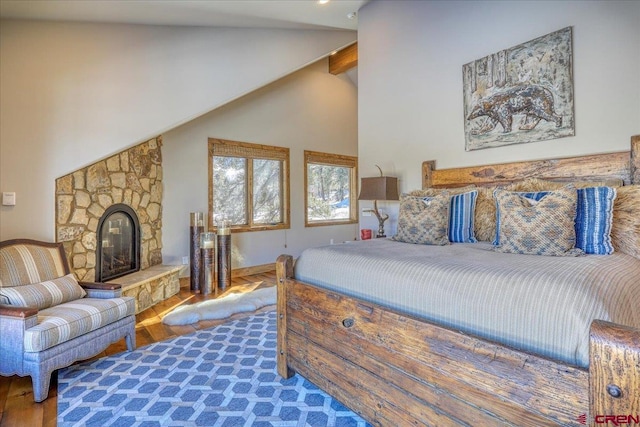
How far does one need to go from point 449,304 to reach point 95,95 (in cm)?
362

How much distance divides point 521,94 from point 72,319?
3771mm

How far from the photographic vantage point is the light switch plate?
273cm

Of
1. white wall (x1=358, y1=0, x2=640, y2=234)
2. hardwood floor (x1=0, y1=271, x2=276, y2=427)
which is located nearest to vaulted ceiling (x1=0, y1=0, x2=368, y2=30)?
white wall (x1=358, y1=0, x2=640, y2=234)

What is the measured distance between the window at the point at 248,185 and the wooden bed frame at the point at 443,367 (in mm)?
3272

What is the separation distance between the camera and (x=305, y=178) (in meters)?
6.23

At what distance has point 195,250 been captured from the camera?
445cm

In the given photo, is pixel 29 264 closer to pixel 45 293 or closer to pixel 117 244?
pixel 45 293

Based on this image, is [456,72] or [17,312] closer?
[17,312]

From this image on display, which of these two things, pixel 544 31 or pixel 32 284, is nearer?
pixel 32 284

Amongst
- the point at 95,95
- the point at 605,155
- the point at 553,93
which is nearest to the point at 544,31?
the point at 553,93

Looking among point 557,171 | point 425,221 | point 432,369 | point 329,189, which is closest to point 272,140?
point 329,189

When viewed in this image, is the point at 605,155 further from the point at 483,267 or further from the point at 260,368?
the point at 260,368

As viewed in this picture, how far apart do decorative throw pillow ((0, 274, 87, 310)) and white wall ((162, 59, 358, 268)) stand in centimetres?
197

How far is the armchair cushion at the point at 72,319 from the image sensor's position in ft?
6.53
